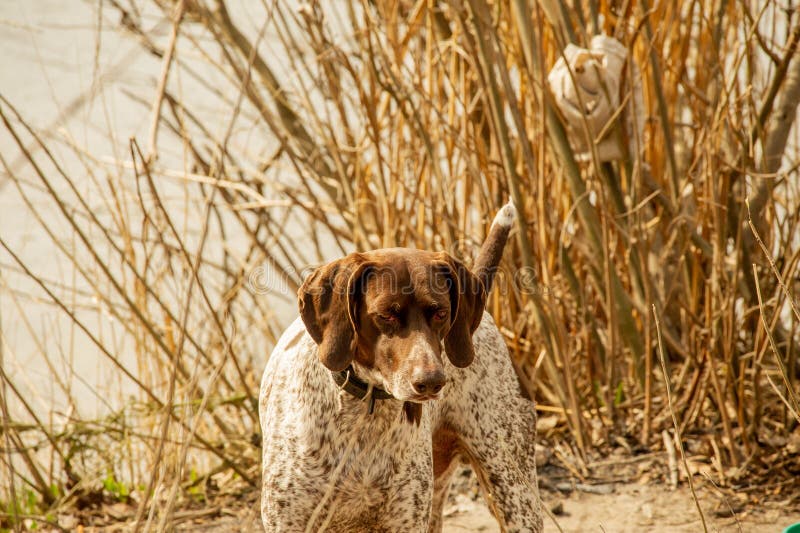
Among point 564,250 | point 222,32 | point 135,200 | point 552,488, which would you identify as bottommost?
point 552,488

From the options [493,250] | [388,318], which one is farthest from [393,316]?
[493,250]

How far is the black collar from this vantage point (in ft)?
8.69

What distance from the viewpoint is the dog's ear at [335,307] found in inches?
97.2

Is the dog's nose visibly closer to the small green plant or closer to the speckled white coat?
the speckled white coat

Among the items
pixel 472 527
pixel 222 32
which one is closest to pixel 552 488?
pixel 472 527

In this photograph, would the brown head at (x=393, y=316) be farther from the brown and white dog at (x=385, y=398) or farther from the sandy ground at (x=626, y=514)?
the sandy ground at (x=626, y=514)

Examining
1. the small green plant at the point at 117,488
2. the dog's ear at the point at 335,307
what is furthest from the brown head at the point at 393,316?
the small green plant at the point at 117,488

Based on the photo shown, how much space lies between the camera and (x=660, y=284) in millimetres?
4469

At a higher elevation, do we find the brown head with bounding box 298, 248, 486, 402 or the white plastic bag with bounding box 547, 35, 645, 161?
the brown head with bounding box 298, 248, 486, 402

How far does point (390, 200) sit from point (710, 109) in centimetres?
Result: 144

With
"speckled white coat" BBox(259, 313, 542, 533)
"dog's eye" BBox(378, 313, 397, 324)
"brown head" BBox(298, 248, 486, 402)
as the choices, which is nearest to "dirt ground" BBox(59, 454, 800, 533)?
"speckled white coat" BBox(259, 313, 542, 533)

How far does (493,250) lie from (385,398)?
0.82 meters

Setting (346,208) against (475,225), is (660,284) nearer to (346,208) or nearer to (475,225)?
(475,225)

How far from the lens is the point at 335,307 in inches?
98.0
